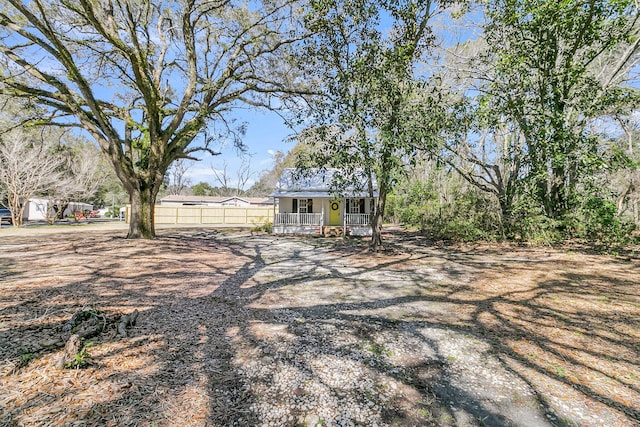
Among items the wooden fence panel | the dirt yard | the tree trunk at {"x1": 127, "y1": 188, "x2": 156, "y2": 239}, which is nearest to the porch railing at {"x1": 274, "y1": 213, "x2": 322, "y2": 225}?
the wooden fence panel

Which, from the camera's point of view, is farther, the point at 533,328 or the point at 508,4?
the point at 508,4

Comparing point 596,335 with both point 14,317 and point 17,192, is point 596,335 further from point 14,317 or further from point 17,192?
point 17,192

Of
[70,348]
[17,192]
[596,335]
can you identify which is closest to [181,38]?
[70,348]

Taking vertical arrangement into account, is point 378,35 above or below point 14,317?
above

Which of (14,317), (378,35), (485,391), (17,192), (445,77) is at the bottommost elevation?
(485,391)

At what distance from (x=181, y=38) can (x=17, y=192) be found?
16081 millimetres

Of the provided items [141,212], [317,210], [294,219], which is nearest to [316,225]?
[294,219]

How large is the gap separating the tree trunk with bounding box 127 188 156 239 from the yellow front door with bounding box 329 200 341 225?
35.6 feet

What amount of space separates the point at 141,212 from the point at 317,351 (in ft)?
33.1

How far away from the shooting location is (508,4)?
9.04 m

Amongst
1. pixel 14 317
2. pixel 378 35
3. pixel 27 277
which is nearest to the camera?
pixel 14 317

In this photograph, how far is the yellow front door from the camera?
19.1 meters

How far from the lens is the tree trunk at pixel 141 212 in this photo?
10.4 metres

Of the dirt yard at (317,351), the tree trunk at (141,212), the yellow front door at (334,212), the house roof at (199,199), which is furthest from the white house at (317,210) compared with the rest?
the house roof at (199,199)
